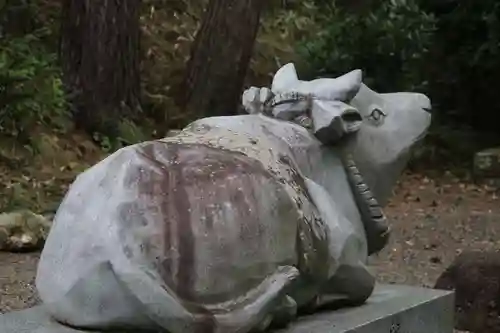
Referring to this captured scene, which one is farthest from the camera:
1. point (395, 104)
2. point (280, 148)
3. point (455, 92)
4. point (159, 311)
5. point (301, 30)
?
point (301, 30)

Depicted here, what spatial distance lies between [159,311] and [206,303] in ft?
0.52

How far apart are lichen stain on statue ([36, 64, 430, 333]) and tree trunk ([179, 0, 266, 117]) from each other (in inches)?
311

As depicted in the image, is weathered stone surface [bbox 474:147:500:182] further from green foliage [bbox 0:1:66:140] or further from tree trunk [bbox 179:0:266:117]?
green foliage [bbox 0:1:66:140]

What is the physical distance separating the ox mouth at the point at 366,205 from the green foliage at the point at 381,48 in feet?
31.3

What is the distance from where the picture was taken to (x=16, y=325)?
3.62 metres

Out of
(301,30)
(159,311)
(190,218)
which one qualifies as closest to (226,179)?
(190,218)

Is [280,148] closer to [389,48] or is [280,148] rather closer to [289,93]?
[289,93]

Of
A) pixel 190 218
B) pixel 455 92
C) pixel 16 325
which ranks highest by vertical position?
pixel 190 218

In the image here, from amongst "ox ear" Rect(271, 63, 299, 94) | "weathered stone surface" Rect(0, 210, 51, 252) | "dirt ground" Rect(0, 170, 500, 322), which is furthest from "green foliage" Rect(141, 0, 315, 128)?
"ox ear" Rect(271, 63, 299, 94)

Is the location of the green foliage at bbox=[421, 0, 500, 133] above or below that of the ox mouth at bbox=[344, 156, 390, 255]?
below

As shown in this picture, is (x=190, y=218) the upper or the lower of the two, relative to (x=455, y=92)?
upper

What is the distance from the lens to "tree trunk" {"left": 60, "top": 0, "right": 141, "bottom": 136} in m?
11.2

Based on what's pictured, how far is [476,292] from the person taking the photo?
→ 6215mm

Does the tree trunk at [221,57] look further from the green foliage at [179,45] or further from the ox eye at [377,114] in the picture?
the ox eye at [377,114]
